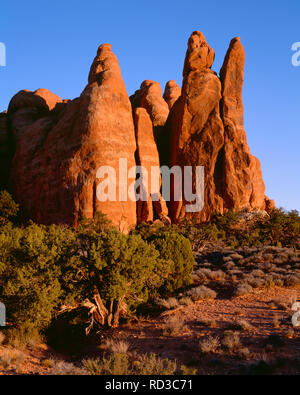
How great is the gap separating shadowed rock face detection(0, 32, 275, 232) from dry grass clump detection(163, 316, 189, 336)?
84.7 feet

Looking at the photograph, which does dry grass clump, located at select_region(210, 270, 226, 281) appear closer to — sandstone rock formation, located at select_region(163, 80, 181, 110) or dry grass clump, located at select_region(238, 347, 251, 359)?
dry grass clump, located at select_region(238, 347, 251, 359)

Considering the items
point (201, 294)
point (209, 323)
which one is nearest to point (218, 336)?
point (209, 323)

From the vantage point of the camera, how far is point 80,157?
39.2 metres

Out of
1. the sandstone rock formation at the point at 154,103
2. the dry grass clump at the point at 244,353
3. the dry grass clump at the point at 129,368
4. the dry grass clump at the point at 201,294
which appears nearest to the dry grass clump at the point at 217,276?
the dry grass clump at the point at 201,294

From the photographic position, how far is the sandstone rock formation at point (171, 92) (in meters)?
66.6

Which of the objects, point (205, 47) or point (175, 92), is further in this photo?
point (175, 92)

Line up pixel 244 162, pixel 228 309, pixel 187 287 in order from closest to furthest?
pixel 228 309
pixel 187 287
pixel 244 162

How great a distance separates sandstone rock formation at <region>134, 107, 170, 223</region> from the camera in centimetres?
4134

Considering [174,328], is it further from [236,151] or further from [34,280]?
[236,151]

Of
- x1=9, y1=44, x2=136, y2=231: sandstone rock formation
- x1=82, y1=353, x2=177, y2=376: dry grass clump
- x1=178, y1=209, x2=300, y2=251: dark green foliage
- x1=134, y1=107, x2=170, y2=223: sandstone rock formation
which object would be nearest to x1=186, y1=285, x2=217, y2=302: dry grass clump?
x1=82, y1=353, x2=177, y2=376: dry grass clump

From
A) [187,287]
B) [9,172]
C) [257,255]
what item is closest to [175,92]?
[9,172]

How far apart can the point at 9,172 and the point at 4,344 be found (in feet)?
134
